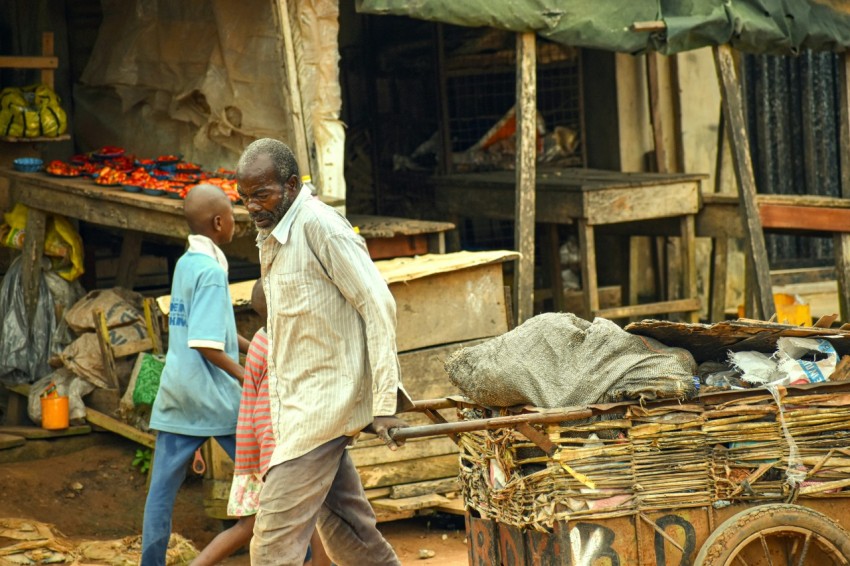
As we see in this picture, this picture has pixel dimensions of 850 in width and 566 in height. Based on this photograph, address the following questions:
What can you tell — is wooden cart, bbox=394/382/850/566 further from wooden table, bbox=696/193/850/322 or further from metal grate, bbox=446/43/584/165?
metal grate, bbox=446/43/584/165

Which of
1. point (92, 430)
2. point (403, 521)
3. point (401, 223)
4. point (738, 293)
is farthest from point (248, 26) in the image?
point (738, 293)

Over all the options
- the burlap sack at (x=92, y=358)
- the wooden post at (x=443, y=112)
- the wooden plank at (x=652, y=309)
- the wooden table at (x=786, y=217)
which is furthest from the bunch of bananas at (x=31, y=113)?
the wooden table at (x=786, y=217)

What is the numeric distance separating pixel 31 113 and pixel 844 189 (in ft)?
19.6

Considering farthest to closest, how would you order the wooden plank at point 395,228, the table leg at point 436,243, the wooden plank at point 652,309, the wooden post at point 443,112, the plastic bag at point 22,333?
the wooden post at point 443,112 < the wooden plank at point 652,309 < the plastic bag at point 22,333 < the table leg at point 436,243 < the wooden plank at point 395,228

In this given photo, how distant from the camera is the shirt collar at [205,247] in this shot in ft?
18.5

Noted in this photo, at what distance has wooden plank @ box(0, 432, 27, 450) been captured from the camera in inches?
310

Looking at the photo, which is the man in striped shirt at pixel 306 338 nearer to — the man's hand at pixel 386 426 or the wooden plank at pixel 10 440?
the man's hand at pixel 386 426

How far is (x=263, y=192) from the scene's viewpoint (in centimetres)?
434

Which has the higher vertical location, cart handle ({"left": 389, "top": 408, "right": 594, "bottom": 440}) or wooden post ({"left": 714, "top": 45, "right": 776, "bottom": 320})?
wooden post ({"left": 714, "top": 45, "right": 776, "bottom": 320})

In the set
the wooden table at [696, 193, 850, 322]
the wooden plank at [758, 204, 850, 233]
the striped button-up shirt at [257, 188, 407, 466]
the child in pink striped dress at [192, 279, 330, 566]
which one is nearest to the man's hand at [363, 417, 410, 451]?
the striped button-up shirt at [257, 188, 407, 466]

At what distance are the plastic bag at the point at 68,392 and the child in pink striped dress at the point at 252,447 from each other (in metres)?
3.02

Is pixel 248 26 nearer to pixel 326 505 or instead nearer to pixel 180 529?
pixel 180 529

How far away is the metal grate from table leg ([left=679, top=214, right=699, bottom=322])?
6.03 feet

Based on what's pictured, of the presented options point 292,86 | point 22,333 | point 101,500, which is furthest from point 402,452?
point 22,333
